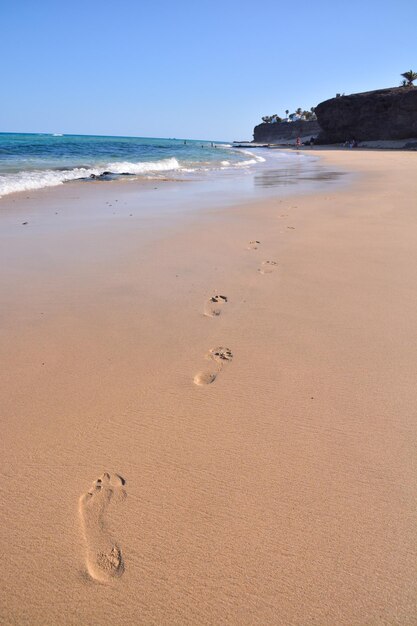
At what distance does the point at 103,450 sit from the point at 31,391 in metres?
0.62

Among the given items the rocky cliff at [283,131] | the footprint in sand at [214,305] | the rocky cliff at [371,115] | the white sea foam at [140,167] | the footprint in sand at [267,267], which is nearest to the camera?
the footprint in sand at [214,305]

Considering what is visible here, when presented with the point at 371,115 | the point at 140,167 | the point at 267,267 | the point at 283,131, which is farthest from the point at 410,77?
the point at 267,267

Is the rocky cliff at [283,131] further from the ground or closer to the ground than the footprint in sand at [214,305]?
further from the ground

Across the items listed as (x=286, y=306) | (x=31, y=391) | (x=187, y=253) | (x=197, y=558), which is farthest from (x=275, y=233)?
(x=197, y=558)

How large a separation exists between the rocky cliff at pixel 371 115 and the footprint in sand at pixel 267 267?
47377mm

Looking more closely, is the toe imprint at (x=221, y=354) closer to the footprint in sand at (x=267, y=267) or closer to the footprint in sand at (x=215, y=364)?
the footprint in sand at (x=215, y=364)

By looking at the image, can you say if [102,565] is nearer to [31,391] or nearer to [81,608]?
[81,608]

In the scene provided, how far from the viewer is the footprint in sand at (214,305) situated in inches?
108

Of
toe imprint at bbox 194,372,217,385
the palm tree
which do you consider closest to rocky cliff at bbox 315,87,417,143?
the palm tree

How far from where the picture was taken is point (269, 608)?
1.06m

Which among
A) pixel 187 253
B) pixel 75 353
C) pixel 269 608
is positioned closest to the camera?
pixel 269 608

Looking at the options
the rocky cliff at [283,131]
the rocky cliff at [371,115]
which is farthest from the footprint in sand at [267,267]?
the rocky cliff at [283,131]

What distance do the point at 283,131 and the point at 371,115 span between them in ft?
143

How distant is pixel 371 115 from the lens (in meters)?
45.2
